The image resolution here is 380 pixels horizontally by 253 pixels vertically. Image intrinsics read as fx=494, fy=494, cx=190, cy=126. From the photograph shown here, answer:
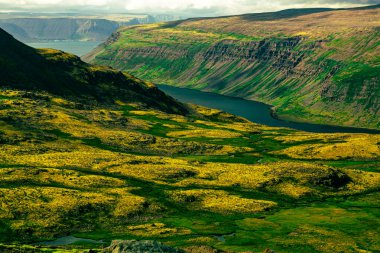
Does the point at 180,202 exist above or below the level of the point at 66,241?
below

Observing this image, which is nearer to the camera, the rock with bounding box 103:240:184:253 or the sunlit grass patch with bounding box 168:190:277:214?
the rock with bounding box 103:240:184:253

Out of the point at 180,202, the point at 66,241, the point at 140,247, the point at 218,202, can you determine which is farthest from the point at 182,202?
the point at 140,247

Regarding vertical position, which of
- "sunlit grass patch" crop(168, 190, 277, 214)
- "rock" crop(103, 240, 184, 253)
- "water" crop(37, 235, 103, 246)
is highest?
"rock" crop(103, 240, 184, 253)

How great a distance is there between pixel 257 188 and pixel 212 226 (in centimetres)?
4618

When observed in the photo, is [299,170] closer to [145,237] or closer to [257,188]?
[257,188]

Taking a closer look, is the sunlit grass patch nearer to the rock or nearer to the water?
the water

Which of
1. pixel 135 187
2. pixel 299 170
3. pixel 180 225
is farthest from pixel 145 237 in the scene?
pixel 299 170

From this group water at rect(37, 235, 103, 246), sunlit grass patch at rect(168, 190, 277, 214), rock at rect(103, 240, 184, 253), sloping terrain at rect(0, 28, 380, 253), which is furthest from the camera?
sunlit grass patch at rect(168, 190, 277, 214)

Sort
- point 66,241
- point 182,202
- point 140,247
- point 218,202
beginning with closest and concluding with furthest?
point 140,247 < point 66,241 < point 182,202 < point 218,202

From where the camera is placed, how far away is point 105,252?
82688mm

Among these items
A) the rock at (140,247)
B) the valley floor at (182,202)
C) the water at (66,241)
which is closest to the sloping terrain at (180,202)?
the valley floor at (182,202)

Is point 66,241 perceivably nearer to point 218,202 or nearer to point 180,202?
point 180,202

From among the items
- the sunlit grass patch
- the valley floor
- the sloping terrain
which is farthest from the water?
the sunlit grass patch

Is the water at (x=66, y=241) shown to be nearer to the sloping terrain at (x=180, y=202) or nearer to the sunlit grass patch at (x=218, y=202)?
the sloping terrain at (x=180, y=202)
